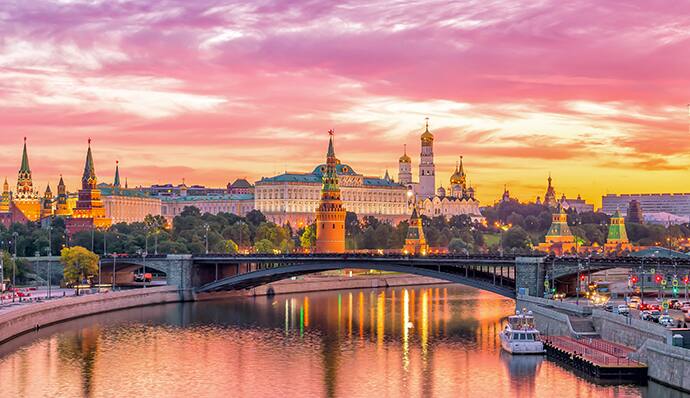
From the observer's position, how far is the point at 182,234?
7589 inches

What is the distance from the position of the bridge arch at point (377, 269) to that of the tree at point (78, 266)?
469 inches

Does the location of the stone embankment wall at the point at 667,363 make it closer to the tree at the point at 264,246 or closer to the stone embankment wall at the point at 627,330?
the stone embankment wall at the point at 627,330

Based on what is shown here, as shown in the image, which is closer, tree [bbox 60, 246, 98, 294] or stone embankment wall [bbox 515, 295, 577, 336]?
stone embankment wall [bbox 515, 295, 577, 336]

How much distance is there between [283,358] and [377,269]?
1448 inches

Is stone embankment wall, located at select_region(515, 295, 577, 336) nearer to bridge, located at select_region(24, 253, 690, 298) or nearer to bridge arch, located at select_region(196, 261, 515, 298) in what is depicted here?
bridge, located at select_region(24, 253, 690, 298)

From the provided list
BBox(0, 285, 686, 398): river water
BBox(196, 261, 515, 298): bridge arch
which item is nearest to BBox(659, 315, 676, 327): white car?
BBox(0, 285, 686, 398): river water

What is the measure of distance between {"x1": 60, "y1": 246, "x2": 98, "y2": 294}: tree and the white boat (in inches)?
2269

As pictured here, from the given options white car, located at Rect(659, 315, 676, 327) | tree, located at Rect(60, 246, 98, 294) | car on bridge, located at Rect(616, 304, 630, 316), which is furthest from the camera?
tree, located at Rect(60, 246, 98, 294)

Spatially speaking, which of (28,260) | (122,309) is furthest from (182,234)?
(122,309)

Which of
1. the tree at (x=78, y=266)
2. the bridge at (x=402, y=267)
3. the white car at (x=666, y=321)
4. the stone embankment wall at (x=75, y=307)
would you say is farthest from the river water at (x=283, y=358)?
the tree at (x=78, y=266)

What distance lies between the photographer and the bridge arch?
110m

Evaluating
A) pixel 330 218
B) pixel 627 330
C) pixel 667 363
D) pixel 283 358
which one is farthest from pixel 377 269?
pixel 330 218

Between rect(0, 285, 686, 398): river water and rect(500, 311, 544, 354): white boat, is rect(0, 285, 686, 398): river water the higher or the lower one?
the lower one

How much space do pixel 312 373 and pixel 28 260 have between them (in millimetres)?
68987
